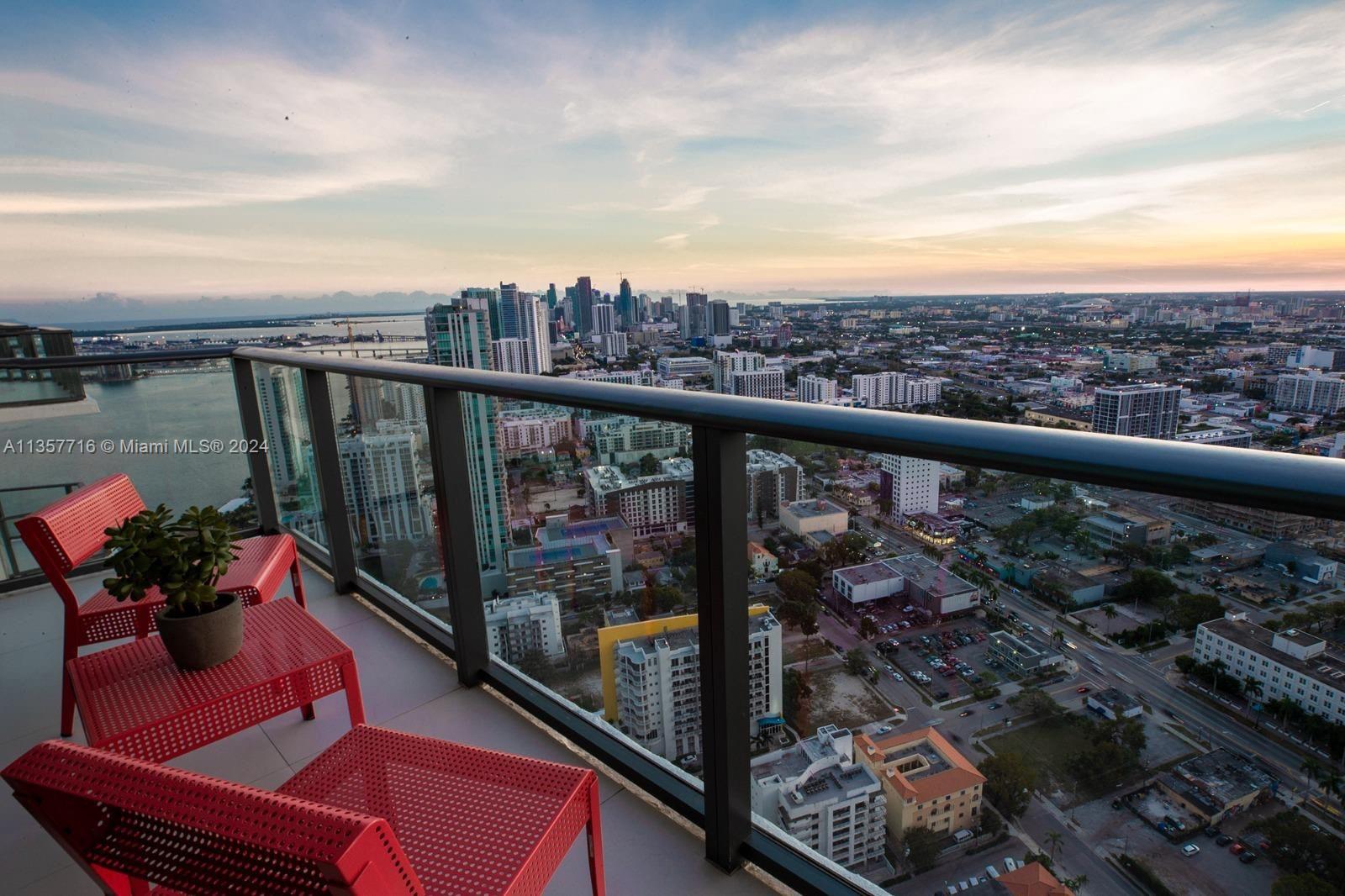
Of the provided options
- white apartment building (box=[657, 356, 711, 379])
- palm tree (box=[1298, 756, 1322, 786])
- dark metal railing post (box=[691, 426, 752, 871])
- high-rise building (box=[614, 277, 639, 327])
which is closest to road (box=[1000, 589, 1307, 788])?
palm tree (box=[1298, 756, 1322, 786])

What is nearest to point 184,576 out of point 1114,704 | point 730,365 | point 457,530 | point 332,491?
point 457,530

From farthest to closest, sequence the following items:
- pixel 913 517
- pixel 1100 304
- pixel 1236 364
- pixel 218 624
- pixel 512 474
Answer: pixel 1100 304 → pixel 1236 364 → pixel 512 474 → pixel 218 624 → pixel 913 517

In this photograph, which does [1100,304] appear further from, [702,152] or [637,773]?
[702,152]

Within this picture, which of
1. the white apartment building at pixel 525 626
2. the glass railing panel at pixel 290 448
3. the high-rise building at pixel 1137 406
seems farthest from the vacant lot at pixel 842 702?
the glass railing panel at pixel 290 448

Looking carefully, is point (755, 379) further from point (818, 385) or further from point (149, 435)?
point (149, 435)

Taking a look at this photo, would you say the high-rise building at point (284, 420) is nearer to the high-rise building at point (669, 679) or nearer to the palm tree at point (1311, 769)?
the high-rise building at point (669, 679)

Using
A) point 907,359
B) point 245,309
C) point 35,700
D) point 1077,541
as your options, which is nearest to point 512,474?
point 1077,541
